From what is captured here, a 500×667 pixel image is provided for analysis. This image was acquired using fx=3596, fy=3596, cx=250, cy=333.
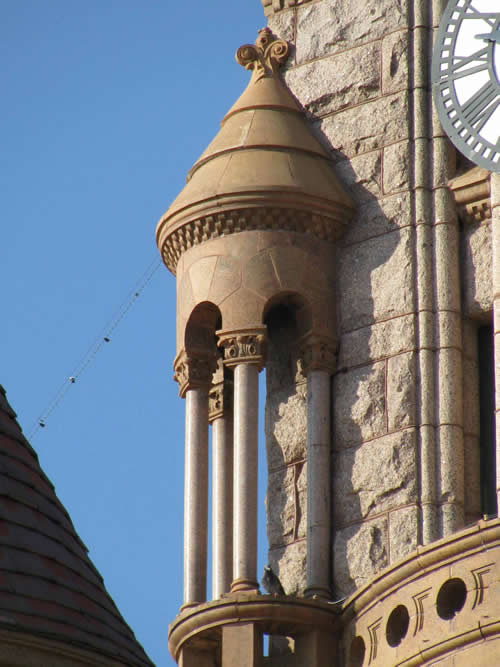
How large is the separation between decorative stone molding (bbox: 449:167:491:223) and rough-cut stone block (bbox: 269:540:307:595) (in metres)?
3.02

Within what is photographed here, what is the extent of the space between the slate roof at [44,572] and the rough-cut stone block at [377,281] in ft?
10.6

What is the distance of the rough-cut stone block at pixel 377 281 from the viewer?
96.6 feet

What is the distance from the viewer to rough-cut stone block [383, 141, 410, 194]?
98.2 ft

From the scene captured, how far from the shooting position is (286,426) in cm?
2986

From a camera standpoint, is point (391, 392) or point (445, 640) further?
point (391, 392)

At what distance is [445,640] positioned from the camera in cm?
2683

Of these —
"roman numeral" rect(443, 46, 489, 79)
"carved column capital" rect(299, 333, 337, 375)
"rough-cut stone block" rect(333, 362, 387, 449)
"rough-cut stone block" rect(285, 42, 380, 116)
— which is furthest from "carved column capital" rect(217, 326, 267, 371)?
"roman numeral" rect(443, 46, 489, 79)

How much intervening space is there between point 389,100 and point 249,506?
12.7 ft

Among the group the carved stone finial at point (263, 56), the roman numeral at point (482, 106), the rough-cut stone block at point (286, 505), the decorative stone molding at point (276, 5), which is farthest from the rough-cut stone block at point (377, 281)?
the decorative stone molding at point (276, 5)

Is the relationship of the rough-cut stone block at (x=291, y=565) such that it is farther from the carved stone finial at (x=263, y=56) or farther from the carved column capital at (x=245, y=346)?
the carved stone finial at (x=263, y=56)

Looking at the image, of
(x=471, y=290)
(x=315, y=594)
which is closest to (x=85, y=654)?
(x=315, y=594)

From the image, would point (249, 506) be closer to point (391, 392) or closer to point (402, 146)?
point (391, 392)

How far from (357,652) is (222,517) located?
6.72 ft

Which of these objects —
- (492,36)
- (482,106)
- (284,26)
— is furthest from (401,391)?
(284,26)
